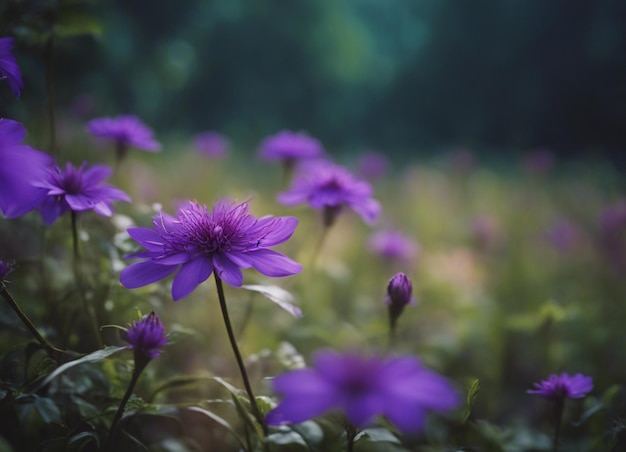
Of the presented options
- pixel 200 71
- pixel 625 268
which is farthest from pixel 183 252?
pixel 200 71

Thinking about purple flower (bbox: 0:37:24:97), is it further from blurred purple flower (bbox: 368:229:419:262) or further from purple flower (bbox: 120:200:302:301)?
blurred purple flower (bbox: 368:229:419:262)

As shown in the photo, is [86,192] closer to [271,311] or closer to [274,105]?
[271,311]

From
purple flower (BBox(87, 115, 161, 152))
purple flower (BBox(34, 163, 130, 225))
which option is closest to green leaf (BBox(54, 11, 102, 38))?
purple flower (BBox(87, 115, 161, 152))

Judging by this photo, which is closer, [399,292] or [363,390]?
[363,390]

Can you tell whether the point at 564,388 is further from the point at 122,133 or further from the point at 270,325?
the point at 122,133

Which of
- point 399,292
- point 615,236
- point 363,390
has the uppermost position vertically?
Answer: point 615,236

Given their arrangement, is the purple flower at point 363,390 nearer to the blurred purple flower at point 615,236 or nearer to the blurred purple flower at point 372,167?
the blurred purple flower at point 615,236

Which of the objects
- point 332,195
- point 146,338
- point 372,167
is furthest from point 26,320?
point 372,167
